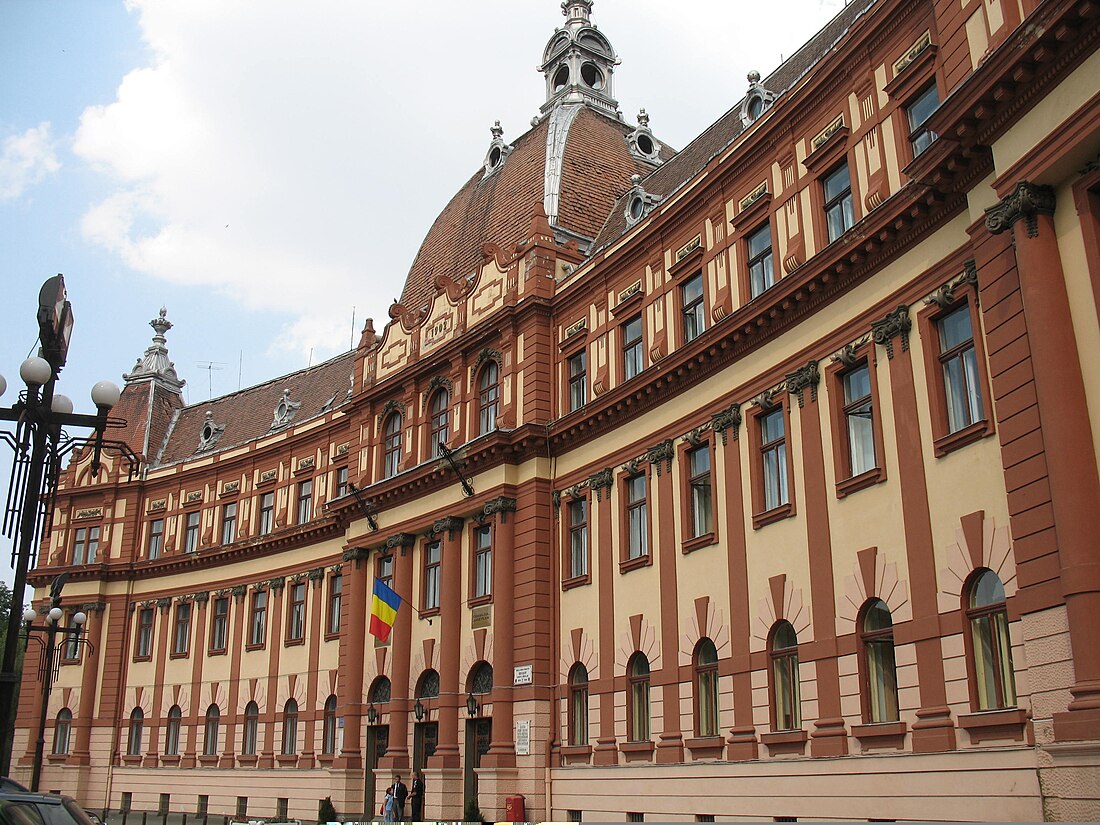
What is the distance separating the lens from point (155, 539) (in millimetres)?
56594

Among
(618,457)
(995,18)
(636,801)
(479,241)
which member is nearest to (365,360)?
(479,241)

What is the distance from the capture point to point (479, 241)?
44281 mm

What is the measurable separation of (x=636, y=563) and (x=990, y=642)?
12176mm

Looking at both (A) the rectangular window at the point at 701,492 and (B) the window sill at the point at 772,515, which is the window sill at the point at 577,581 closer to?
(A) the rectangular window at the point at 701,492

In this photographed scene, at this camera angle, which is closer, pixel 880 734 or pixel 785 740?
pixel 880 734

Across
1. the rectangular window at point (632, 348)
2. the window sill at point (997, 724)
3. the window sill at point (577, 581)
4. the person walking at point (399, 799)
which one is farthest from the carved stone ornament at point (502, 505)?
the window sill at point (997, 724)

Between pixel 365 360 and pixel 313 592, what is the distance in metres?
10.2

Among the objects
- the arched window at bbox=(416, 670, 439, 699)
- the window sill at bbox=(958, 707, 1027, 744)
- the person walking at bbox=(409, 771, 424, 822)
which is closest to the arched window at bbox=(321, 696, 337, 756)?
the arched window at bbox=(416, 670, 439, 699)

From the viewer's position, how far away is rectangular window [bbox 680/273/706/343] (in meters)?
30.0

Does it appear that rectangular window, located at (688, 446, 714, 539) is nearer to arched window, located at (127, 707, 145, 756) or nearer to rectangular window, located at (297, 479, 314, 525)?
rectangular window, located at (297, 479, 314, 525)

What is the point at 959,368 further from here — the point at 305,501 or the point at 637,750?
the point at 305,501

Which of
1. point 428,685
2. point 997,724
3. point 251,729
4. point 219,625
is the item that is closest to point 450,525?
point 428,685

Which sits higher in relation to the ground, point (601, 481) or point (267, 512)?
point (267, 512)

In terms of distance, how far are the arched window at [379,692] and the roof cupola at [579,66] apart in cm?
2482
